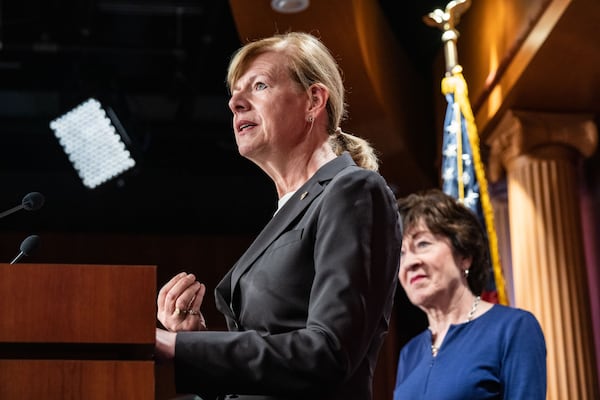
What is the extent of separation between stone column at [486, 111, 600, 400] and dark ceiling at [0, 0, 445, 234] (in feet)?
4.17

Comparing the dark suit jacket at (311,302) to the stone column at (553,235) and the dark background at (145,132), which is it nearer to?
the stone column at (553,235)

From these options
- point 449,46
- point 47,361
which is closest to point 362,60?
point 449,46

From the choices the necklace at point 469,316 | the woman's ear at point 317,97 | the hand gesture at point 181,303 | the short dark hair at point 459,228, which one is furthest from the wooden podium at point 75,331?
the short dark hair at point 459,228

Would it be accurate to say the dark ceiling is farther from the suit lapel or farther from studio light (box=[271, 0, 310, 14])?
the suit lapel

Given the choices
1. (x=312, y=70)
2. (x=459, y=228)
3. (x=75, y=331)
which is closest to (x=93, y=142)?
(x=459, y=228)

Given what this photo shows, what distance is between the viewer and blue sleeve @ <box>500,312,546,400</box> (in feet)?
8.07

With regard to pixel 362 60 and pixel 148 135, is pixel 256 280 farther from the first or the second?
pixel 148 135

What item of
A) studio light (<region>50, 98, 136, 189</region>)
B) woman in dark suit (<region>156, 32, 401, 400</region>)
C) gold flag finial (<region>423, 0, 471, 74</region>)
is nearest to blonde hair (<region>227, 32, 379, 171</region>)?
woman in dark suit (<region>156, 32, 401, 400</region>)

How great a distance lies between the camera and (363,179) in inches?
57.9

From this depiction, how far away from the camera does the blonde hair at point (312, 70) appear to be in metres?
1.70

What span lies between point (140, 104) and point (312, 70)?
18.0 ft

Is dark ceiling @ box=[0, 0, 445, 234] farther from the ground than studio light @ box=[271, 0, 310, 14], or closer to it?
closer to it

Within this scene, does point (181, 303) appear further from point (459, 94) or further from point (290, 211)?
point (459, 94)

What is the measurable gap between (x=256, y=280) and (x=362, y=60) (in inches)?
135
